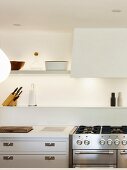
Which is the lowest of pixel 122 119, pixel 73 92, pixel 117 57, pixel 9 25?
pixel 122 119

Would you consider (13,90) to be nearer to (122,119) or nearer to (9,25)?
(9,25)

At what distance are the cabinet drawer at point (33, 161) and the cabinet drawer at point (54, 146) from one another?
0.07m

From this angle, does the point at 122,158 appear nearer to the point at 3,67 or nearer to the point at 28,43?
the point at 28,43

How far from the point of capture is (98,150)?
3480 mm

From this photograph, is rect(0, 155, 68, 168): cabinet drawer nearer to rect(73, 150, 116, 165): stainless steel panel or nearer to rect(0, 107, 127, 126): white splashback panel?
rect(73, 150, 116, 165): stainless steel panel

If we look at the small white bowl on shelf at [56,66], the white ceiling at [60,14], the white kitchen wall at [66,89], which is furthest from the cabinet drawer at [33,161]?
the white ceiling at [60,14]

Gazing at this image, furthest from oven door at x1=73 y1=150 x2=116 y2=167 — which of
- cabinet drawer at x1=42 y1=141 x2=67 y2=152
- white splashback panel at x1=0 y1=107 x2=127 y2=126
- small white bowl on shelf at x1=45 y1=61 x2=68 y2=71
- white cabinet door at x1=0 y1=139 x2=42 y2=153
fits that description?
small white bowl on shelf at x1=45 y1=61 x2=68 y2=71

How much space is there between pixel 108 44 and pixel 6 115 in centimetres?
169

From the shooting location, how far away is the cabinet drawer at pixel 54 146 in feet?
11.5

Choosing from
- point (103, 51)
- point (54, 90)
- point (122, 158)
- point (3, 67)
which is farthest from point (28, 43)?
point (3, 67)

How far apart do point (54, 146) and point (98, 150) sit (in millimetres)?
501

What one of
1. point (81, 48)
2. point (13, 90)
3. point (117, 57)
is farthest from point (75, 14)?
point (13, 90)

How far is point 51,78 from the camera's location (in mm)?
4355

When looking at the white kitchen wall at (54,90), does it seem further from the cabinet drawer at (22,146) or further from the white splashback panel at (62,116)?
the cabinet drawer at (22,146)
